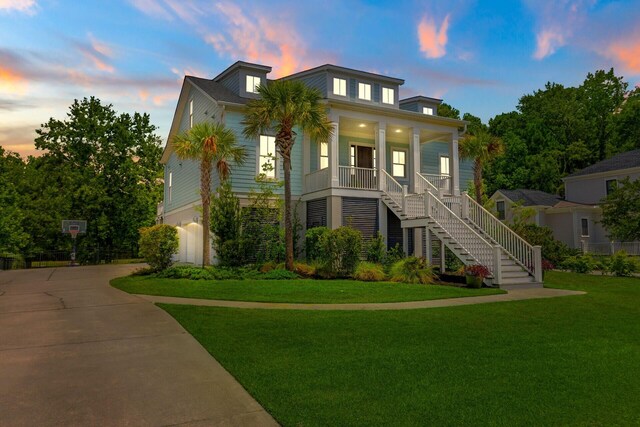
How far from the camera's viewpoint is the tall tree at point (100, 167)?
3597cm

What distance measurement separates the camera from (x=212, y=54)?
21469 millimetres

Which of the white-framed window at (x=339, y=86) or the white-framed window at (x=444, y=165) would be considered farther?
the white-framed window at (x=444, y=165)

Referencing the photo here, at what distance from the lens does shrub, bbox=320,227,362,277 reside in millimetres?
15656

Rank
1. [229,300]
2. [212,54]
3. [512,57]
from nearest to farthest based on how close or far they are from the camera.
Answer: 1. [229,300]
2. [212,54]
3. [512,57]

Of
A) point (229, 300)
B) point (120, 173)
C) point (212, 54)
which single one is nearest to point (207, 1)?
point (212, 54)

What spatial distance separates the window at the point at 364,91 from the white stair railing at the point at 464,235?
31.9 feet

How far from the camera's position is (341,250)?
1580cm

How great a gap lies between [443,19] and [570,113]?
39581mm

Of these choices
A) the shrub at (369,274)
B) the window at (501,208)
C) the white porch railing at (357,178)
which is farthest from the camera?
the window at (501,208)

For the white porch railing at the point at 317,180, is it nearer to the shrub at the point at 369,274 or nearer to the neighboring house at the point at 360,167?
the neighboring house at the point at 360,167

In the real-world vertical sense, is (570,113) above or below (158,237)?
above

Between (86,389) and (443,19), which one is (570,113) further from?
(86,389)

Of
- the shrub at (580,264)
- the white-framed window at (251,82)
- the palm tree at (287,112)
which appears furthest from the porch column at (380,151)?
the shrub at (580,264)

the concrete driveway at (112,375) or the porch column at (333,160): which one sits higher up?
the porch column at (333,160)
